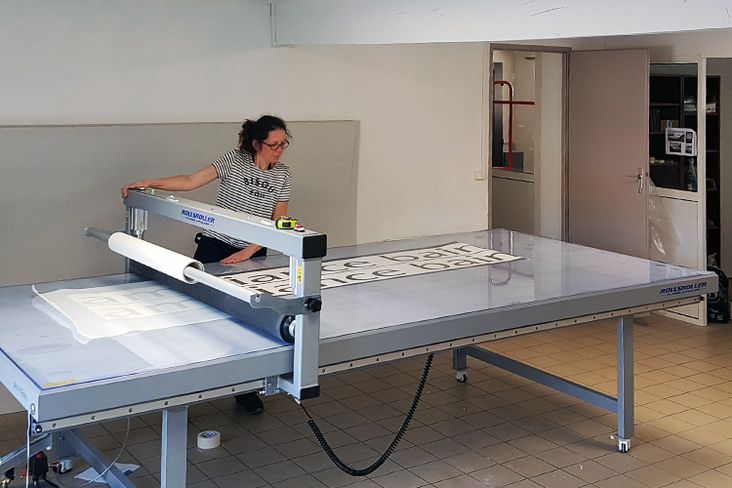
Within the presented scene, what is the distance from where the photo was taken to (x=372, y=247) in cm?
489

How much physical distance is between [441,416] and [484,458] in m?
0.58

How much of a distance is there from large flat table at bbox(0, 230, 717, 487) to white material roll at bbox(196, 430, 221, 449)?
0.63m

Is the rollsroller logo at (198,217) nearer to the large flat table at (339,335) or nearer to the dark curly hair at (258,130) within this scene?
the large flat table at (339,335)

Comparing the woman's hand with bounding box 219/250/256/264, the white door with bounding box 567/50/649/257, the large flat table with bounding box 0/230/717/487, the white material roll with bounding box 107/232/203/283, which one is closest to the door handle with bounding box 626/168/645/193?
the white door with bounding box 567/50/649/257

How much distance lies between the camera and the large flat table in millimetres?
2678

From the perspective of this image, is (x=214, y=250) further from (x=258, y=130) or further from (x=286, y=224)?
(x=286, y=224)

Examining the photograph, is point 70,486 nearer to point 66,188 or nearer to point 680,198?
point 66,188

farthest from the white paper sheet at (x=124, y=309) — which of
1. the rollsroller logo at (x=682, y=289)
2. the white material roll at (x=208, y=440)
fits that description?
the rollsroller logo at (x=682, y=289)

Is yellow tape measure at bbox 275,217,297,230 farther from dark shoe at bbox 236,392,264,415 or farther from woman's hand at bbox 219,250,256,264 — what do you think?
dark shoe at bbox 236,392,264,415

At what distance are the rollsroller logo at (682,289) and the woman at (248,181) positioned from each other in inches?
70.1

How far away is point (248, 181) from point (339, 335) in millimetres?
1618

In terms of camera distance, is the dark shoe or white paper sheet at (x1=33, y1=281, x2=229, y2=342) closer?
white paper sheet at (x1=33, y1=281, x2=229, y2=342)

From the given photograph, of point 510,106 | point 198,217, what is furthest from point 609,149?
point 198,217

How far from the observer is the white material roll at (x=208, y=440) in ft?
14.2
